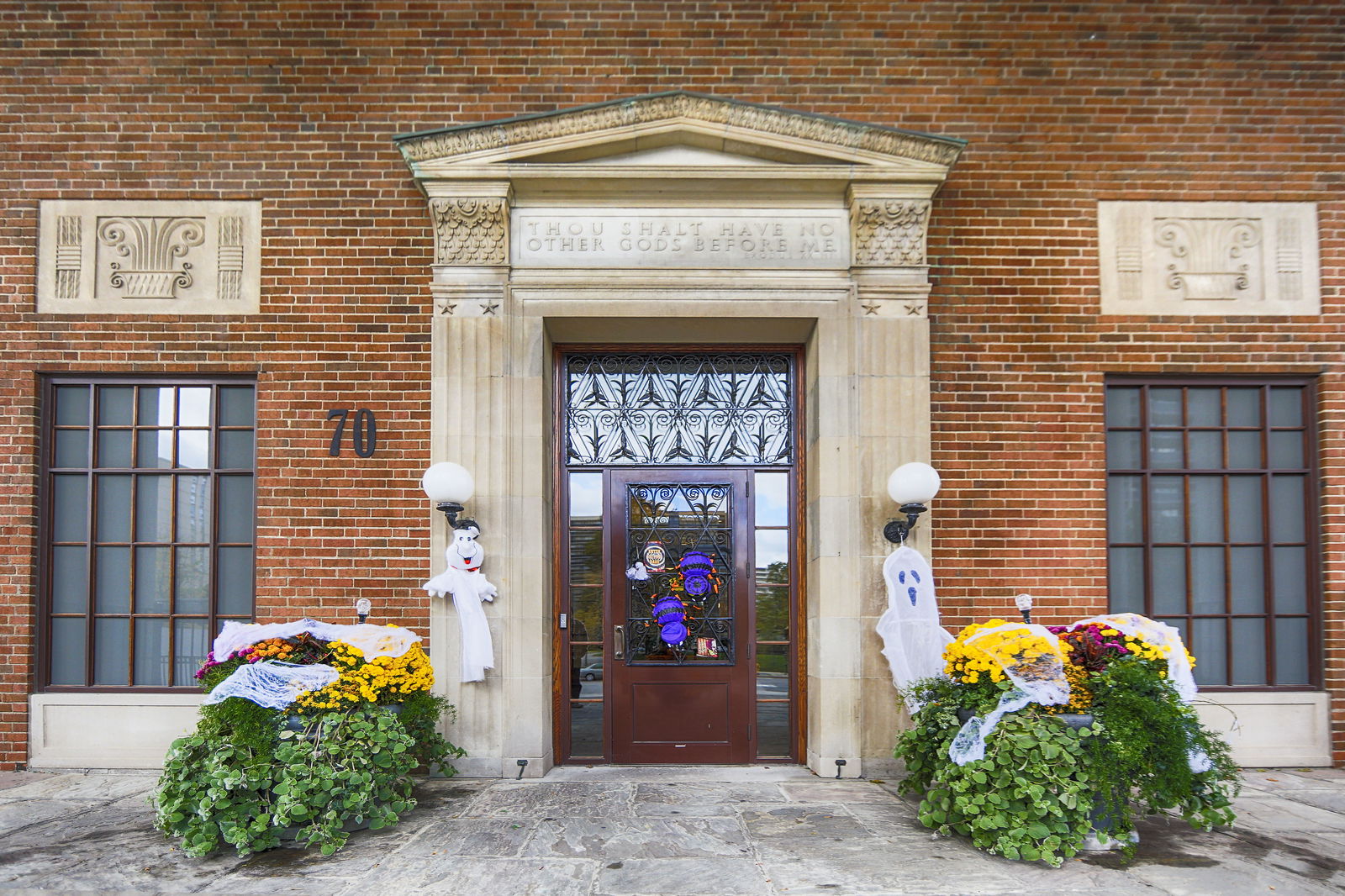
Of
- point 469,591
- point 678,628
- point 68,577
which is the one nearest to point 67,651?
point 68,577

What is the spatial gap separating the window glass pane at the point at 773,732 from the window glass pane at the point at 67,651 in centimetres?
527

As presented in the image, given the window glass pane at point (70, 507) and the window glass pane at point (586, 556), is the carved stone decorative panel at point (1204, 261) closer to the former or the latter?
the window glass pane at point (586, 556)

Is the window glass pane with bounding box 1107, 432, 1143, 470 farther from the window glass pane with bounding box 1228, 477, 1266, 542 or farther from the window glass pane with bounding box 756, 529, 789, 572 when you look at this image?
the window glass pane with bounding box 756, 529, 789, 572

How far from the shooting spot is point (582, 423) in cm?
736

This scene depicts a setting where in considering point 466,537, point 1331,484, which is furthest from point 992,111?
point 466,537

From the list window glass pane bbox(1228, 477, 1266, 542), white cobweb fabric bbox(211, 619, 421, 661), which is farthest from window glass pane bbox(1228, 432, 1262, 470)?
white cobweb fabric bbox(211, 619, 421, 661)

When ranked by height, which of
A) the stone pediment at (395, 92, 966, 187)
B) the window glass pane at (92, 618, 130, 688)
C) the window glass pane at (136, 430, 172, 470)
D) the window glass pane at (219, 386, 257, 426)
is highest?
the stone pediment at (395, 92, 966, 187)

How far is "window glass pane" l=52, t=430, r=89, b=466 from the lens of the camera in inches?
283

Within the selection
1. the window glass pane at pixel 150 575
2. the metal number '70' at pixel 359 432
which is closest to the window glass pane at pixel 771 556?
the metal number '70' at pixel 359 432

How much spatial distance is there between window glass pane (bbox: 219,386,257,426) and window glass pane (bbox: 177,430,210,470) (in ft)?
0.64

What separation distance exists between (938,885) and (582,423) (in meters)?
4.21

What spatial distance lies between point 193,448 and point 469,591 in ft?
8.41

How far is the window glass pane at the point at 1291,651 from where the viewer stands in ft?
23.6

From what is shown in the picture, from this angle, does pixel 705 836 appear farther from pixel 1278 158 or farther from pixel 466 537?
pixel 1278 158
